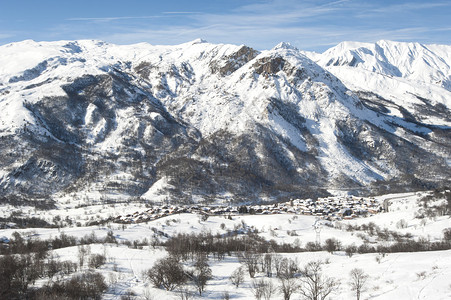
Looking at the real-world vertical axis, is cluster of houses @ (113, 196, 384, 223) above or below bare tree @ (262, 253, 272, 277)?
above

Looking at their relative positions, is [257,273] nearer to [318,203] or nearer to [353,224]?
[353,224]

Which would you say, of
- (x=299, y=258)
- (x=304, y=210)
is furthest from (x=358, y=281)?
(x=304, y=210)

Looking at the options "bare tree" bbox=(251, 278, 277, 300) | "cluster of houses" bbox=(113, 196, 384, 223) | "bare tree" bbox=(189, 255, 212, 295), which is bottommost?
"bare tree" bbox=(251, 278, 277, 300)

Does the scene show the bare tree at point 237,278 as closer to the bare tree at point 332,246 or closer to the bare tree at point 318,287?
the bare tree at point 318,287

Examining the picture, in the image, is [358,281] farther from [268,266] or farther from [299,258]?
[299,258]

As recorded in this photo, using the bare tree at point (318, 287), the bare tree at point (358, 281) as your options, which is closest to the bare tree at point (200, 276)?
the bare tree at point (318, 287)

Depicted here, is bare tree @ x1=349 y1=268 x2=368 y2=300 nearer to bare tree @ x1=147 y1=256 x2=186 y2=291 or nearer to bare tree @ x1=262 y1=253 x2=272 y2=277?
bare tree @ x1=262 y1=253 x2=272 y2=277

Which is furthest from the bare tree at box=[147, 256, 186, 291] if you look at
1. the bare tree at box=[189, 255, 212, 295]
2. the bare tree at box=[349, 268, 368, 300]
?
the bare tree at box=[349, 268, 368, 300]
